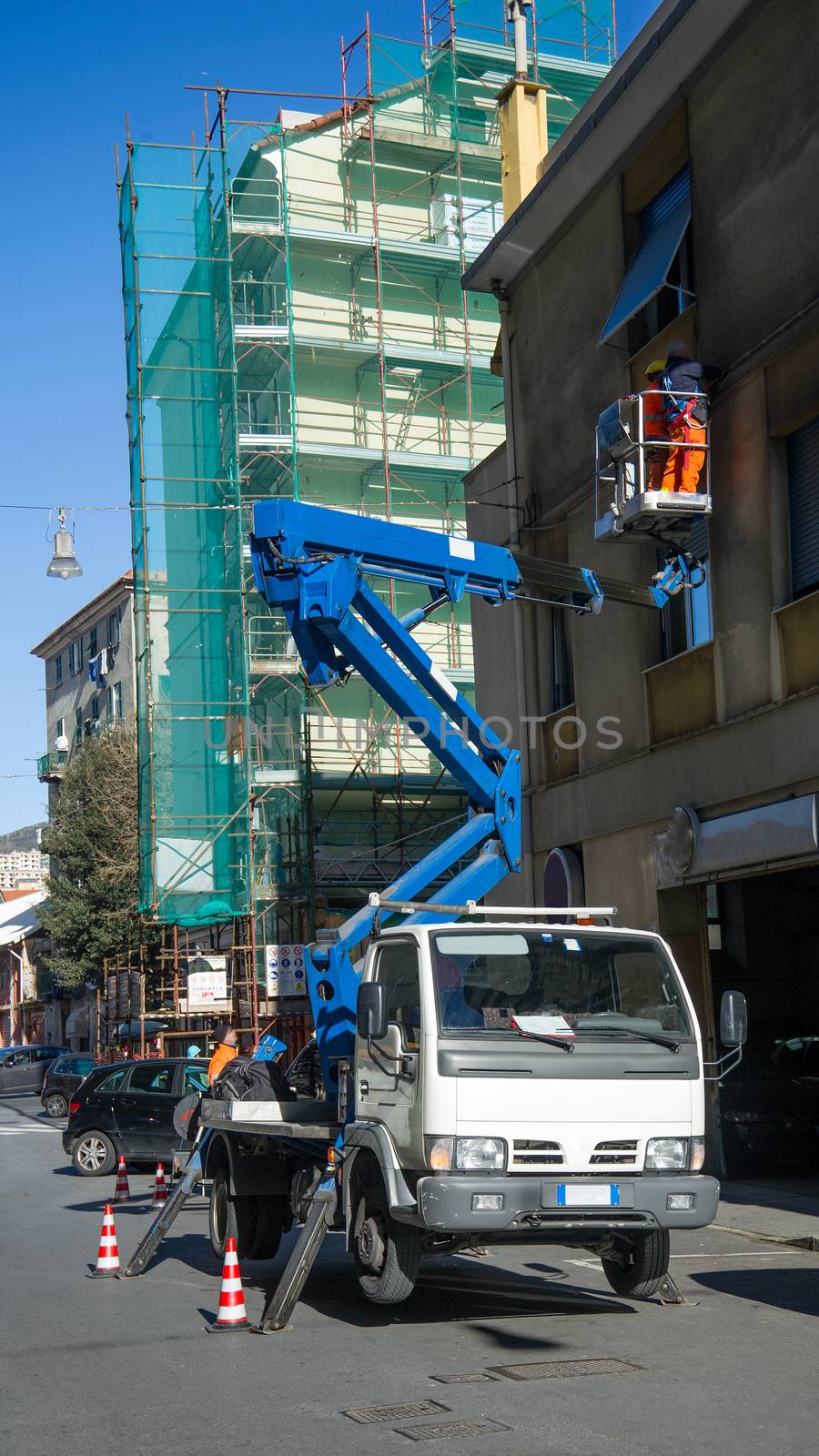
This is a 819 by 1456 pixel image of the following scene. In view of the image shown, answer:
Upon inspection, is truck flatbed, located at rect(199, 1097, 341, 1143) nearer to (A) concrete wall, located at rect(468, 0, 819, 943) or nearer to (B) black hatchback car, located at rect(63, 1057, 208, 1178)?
(A) concrete wall, located at rect(468, 0, 819, 943)

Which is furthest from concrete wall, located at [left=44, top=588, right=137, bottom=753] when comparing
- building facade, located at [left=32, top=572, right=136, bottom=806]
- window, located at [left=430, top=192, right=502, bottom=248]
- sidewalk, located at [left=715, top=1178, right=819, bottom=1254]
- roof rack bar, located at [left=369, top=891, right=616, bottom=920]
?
roof rack bar, located at [left=369, top=891, right=616, bottom=920]

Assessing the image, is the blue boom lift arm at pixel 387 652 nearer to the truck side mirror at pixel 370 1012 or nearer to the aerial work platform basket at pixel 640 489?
the truck side mirror at pixel 370 1012

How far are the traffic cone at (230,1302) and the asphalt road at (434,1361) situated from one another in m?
0.22

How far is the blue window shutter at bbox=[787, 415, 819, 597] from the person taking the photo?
580 inches

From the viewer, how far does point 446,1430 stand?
A: 21.7 ft

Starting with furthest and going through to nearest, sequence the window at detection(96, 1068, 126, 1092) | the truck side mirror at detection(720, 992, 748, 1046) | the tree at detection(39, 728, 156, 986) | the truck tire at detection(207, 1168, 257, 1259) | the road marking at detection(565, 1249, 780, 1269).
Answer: the tree at detection(39, 728, 156, 986), the window at detection(96, 1068, 126, 1092), the road marking at detection(565, 1249, 780, 1269), the truck tire at detection(207, 1168, 257, 1259), the truck side mirror at detection(720, 992, 748, 1046)

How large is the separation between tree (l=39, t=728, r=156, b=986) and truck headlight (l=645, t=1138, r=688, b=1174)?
115 feet

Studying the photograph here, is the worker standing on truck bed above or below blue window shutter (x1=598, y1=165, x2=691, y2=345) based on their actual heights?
below

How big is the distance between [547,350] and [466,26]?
2044cm

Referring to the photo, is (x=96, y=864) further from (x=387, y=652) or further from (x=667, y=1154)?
(x=667, y=1154)

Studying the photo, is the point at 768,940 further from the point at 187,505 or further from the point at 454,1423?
the point at 187,505

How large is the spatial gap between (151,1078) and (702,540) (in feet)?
31.9

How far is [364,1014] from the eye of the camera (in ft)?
29.5

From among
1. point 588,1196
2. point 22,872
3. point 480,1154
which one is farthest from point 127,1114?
point 22,872
